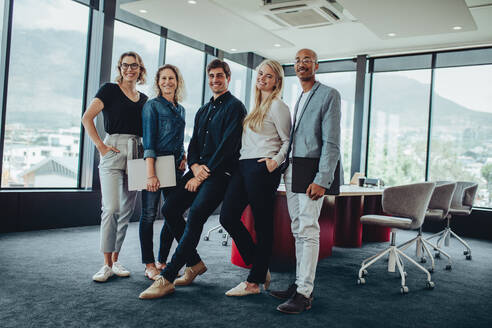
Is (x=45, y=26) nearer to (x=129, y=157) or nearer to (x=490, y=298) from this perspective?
(x=129, y=157)

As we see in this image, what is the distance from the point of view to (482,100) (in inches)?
276

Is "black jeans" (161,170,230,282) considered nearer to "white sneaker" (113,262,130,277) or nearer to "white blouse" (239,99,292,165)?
"white blouse" (239,99,292,165)

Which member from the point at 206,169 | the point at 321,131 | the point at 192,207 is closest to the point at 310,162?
the point at 321,131

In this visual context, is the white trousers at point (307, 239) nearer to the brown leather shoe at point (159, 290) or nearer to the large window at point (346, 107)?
the brown leather shoe at point (159, 290)

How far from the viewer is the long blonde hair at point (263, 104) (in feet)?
8.52

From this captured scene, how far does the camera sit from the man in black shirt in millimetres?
2623

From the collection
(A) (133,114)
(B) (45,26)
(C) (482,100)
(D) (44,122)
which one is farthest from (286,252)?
(C) (482,100)

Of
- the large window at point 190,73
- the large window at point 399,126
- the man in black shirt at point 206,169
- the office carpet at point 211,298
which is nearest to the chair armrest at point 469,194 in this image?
the office carpet at point 211,298

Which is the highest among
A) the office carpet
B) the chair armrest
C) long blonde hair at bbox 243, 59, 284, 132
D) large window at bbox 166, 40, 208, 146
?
large window at bbox 166, 40, 208, 146

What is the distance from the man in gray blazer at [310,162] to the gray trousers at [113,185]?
1.24 meters

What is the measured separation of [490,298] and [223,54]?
597 cm

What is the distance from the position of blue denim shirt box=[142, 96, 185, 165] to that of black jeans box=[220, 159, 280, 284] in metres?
0.58

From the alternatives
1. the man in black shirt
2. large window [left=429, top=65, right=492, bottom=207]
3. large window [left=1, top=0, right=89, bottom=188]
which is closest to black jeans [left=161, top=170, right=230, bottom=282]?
the man in black shirt

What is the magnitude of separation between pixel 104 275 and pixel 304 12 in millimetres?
3997
